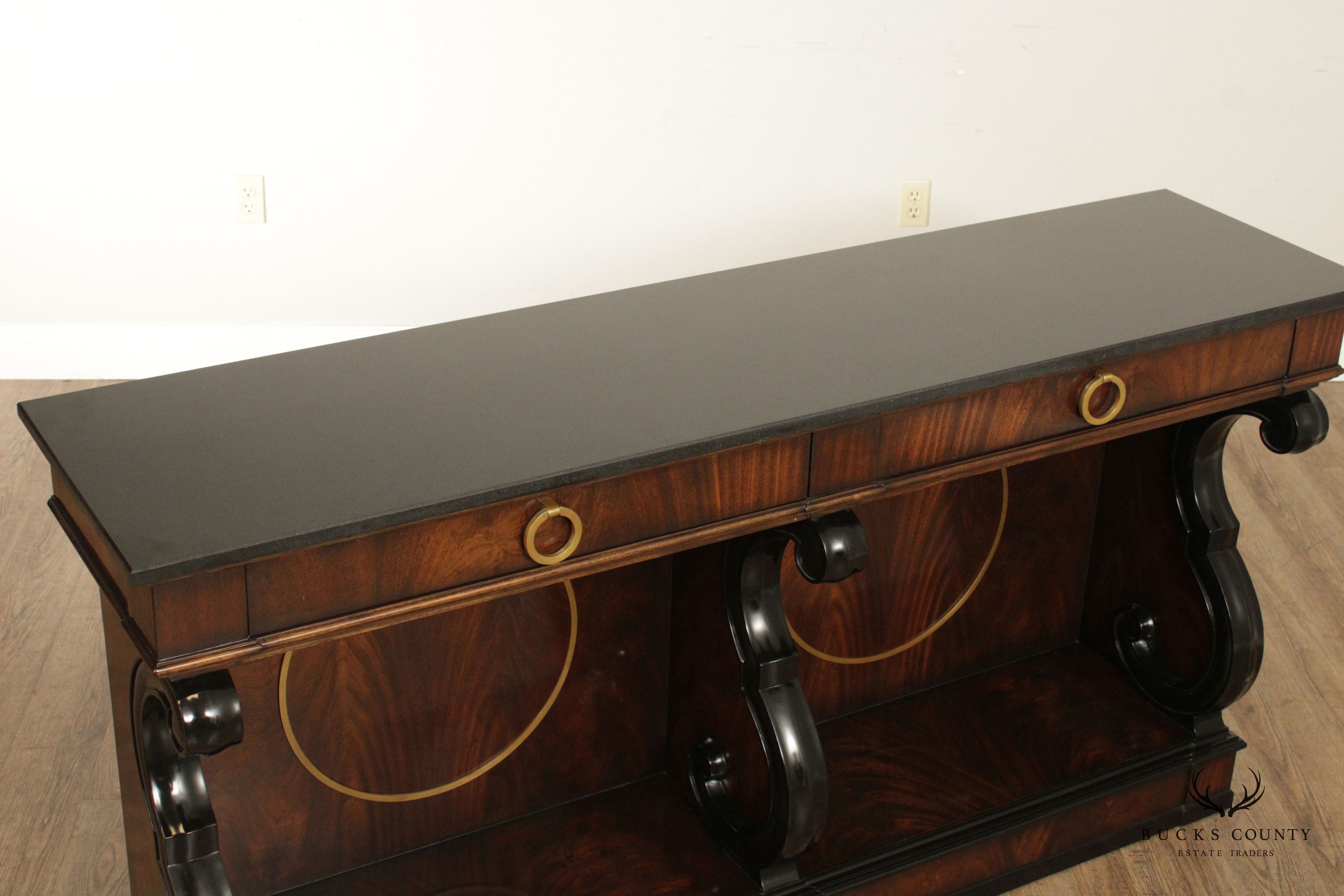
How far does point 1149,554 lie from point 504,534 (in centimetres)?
139

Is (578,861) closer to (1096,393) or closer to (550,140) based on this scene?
(1096,393)

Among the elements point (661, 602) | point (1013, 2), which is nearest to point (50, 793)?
point (661, 602)

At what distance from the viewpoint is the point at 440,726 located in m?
2.02

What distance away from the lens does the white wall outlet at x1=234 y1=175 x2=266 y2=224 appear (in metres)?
3.86

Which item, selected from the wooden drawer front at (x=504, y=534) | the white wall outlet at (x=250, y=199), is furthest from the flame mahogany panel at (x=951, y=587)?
the white wall outlet at (x=250, y=199)

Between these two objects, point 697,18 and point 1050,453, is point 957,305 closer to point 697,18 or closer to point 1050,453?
point 1050,453

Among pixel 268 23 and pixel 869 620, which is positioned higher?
pixel 268 23

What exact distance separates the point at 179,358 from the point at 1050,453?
280cm

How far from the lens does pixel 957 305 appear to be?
6.88 feet

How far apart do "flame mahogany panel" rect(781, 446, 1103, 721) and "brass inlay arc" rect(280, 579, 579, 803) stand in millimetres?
372

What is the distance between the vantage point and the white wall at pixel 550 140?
377 cm

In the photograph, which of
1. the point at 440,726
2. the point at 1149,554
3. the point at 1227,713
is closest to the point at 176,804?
the point at 440,726

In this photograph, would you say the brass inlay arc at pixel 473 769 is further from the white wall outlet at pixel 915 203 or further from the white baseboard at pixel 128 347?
the white wall outlet at pixel 915 203

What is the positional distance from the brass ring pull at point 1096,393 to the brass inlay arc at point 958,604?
1.42 feet
